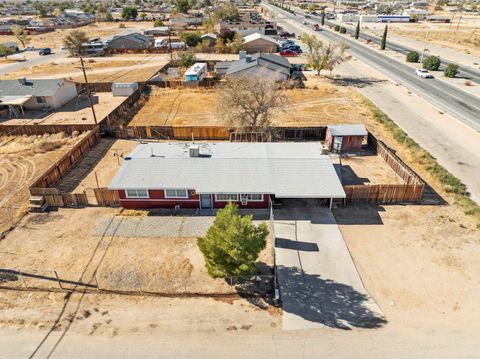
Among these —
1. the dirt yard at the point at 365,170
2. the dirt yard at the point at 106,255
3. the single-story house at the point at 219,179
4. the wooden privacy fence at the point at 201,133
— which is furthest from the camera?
the wooden privacy fence at the point at 201,133

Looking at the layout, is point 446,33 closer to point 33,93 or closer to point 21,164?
point 33,93

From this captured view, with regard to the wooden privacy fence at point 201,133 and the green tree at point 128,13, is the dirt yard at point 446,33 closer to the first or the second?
the wooden privacy fence at point 201,133

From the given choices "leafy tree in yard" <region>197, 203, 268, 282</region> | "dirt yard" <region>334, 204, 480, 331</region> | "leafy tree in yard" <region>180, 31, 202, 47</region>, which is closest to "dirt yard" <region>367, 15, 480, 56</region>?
"leafy tree in yard" <region>180, 31, 202, 47</region>

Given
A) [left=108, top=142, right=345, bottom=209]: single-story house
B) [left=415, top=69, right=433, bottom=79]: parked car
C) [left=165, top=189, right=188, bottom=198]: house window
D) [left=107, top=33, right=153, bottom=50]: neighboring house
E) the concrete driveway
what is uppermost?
[left=107, top=33, right=153, bottom=50]: neighboring house

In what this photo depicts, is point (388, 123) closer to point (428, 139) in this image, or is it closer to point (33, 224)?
point (428, 139)

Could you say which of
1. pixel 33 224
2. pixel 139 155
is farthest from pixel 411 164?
pixel 33 224

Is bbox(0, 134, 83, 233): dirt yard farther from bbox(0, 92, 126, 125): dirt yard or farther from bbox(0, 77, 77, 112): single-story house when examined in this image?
bbox(0, 77, 77, 112): single-story house

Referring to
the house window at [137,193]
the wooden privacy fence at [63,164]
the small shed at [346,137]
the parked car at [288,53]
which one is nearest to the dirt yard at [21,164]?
the wooden privacy fence at [63,164]
